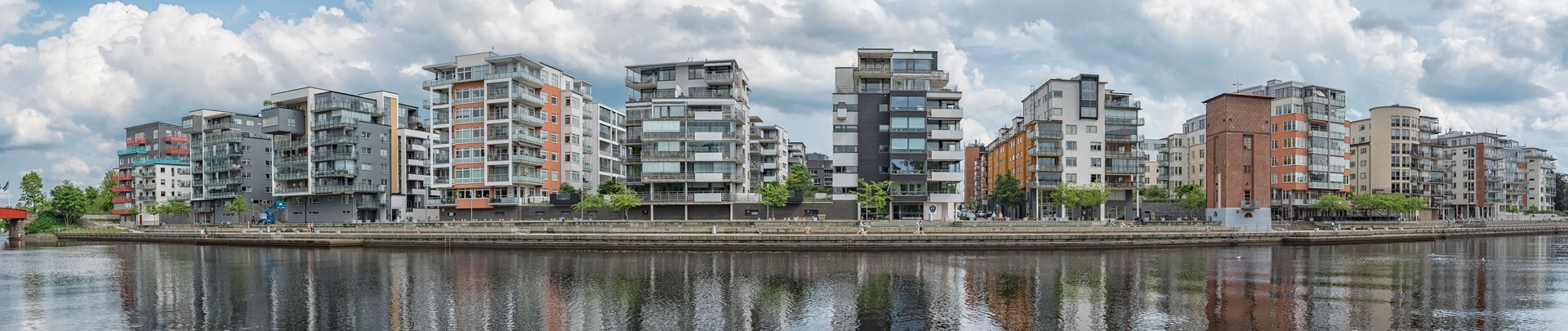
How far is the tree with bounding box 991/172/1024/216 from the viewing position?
11819cm

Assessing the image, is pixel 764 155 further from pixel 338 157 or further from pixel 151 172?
pixel 151 172

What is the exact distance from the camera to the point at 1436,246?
262 ft

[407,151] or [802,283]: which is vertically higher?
[407,151]

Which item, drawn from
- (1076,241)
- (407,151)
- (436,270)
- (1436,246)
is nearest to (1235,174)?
(1436,246)

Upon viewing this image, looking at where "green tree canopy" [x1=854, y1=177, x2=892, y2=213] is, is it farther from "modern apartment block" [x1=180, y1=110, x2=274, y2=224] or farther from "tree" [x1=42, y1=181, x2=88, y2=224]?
"tree" [x1=42, y1=181, x2=88, y2=224]

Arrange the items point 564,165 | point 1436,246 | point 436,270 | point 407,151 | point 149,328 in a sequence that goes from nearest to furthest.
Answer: point 149,328 → point 436,270 → point 1436,246 → point 564,165 → point 407,151

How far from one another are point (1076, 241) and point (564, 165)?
69.7 metres

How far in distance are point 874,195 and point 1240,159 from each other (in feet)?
153

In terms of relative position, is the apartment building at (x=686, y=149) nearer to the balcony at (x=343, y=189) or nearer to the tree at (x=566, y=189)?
the tree at (x=566, y=189)

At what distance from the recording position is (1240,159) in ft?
342

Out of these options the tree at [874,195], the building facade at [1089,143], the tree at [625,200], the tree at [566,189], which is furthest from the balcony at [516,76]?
the building facade at [1089,143]

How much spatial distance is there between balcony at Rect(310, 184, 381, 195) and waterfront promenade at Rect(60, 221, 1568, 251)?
17.2 m

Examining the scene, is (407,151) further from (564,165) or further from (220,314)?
(220,314)

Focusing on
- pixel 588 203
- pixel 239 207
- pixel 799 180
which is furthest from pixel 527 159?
pixel 799 180
